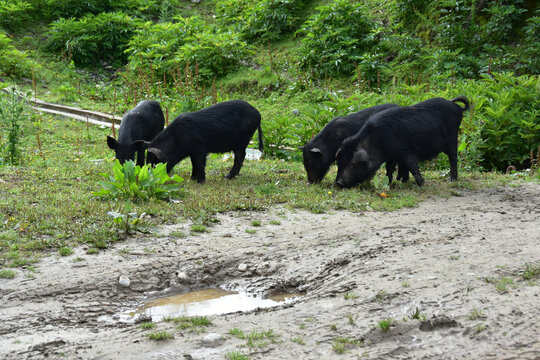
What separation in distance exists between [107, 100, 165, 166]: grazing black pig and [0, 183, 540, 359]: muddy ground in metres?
2.71

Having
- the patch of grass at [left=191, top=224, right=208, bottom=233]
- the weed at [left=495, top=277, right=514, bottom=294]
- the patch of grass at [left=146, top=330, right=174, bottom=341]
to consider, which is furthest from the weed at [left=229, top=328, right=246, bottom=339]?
the patch of grass at [left=191, top=224, right=208, bottom=233]

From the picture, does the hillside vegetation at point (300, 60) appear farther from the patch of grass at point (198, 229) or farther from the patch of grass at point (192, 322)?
the patch of grass at point (192, 322)

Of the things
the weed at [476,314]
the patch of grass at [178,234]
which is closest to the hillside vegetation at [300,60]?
the patch of grass at [178,234]

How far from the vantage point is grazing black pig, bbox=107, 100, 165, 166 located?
29.5 ft

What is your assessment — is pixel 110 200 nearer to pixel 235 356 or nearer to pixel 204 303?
pixel 204 303

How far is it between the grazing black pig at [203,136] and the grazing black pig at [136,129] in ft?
0.80

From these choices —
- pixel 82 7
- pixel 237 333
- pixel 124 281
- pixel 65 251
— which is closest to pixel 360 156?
pixel 124 281

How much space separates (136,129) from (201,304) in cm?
510

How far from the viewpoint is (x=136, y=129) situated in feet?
30.9

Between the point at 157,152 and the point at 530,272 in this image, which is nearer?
the point at 530,272

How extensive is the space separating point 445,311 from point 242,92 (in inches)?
528

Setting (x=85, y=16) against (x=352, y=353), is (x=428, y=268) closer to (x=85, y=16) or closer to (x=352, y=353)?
(x=352, y=353)

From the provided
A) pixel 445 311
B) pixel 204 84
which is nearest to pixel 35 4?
pixel 204 84

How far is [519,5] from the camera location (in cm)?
1429
